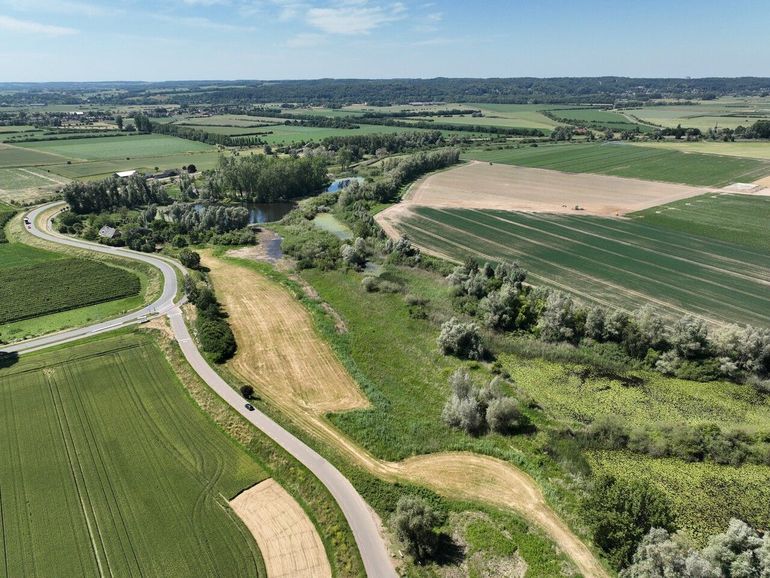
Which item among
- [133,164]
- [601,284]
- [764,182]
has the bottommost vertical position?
[601,284]

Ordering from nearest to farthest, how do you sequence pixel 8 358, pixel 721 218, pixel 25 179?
pixel 8 358 < pixel 721 218 < pixel 25 179

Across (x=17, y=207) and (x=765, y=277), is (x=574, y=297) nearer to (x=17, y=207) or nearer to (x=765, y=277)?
(x=765, y=277)

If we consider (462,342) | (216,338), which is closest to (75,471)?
(216,338)

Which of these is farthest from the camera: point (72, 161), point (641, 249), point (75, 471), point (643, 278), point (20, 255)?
point (72, 161)

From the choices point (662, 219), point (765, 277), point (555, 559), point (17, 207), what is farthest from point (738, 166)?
point (17, 207)

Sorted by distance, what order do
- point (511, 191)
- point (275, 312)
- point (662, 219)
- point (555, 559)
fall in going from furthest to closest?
point (511, 191) < point (662, 219) < point (275, 312) < point (555, 559)

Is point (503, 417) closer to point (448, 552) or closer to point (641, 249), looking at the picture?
point (448, 552)

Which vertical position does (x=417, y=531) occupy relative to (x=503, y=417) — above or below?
below

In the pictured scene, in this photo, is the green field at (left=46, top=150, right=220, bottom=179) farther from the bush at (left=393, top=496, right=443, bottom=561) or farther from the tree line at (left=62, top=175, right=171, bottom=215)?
the bush at (left=393, top=496, right=443, bottom=561)
